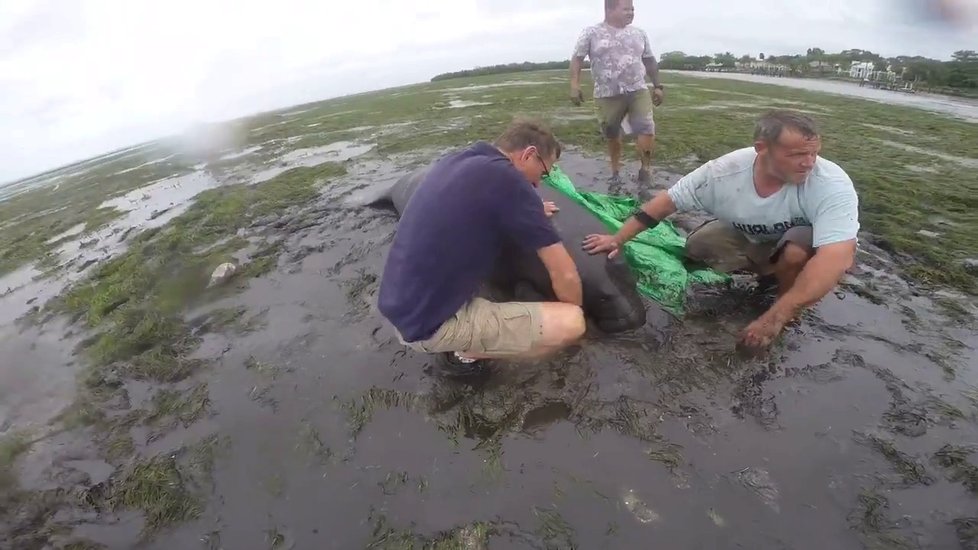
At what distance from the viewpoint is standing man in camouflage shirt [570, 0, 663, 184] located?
685 cm

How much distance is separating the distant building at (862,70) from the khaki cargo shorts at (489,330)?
1481 inches

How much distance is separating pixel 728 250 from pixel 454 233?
9.26ft

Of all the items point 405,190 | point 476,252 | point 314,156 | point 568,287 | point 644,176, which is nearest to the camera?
point 476,252

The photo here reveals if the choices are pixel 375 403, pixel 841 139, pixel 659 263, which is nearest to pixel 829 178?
pixel 659 263

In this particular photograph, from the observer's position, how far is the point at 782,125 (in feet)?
11.0

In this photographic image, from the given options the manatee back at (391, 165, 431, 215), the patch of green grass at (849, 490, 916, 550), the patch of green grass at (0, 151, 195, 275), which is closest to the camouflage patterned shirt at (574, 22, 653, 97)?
the manatee back at (391, 165, 431, 215)

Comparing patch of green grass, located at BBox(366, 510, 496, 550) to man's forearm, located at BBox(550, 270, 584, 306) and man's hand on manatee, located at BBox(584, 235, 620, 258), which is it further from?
man's hand on manatee, located at BBox(584, 235, 620, 258)

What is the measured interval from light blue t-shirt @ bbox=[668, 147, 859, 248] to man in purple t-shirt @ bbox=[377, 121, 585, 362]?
1.44 m

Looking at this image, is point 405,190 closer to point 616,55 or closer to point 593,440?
point 616,55

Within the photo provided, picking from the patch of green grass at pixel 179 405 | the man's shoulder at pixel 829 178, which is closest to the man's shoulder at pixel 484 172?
the man's shoulder at pixel 829 178

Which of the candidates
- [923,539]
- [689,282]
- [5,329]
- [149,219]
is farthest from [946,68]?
[5,329]

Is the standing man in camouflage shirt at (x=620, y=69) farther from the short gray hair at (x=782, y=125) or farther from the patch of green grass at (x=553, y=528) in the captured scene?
the patch of green grass at (x=553, y=528)

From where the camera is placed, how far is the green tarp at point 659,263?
4.43 metres

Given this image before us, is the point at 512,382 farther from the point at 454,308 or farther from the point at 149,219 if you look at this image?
the point at 149,219
